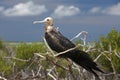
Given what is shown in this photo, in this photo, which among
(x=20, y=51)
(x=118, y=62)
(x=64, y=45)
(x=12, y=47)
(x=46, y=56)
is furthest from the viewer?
(x=12, y=47)

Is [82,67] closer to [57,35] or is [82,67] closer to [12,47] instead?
[57,35]

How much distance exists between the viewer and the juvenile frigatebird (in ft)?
24.7

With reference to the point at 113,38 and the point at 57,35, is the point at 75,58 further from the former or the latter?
the point at 113,38

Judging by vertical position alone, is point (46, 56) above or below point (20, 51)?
above

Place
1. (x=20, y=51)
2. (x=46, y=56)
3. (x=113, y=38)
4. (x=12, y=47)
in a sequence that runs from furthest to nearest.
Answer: (x=12, y=47) < (x=20, y=51) < (x=113, y=38) < (x=46, y=56)

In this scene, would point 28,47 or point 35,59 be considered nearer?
point 35,59

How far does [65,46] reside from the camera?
8.31 metres

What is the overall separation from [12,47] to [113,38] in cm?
1410

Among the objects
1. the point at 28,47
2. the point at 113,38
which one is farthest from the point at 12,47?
the point at 113,38

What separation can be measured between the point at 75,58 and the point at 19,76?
985 mm

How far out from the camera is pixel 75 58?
308 inches

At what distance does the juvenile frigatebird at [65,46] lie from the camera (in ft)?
24.7

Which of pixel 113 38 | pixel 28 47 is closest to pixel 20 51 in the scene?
pixel 28 47

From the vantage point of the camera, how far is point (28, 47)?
105 feet
